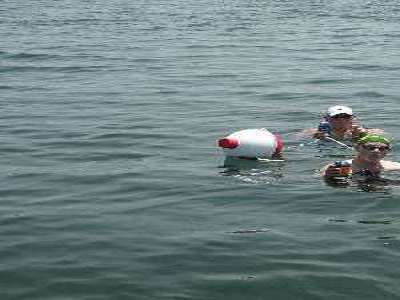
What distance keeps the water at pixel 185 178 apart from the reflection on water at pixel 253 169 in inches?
2.0

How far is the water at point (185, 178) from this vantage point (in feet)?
30.4

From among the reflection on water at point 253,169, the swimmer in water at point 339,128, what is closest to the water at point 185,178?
the reflection on water at point 253,169

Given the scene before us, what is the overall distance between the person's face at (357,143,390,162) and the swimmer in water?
3092 mm

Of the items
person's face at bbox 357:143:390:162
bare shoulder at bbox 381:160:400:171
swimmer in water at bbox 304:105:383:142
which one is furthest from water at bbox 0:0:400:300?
bare shoulder at bbox 381:160:400:171

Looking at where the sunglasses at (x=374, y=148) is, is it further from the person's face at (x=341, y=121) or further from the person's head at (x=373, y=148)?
the person's face at (x=341, y=121)

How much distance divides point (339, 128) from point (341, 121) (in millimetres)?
139

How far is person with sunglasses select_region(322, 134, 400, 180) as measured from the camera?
42.1 feet

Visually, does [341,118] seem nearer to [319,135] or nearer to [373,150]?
[319,135]

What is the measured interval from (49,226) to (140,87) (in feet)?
41.2

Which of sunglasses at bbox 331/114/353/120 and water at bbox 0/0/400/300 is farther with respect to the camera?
sunglasses at bbox 331/114/353/120

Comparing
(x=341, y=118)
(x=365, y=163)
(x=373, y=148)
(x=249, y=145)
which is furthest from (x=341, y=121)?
(x=373, y=148)

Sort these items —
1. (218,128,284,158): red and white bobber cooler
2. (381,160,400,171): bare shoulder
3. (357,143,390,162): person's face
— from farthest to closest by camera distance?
(218,128,284,158): red and white bobber cooler → (381,160,400,171): bare shoulder → (357,143,390,162): person's face

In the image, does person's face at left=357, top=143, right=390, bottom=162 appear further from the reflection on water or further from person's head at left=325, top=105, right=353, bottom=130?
person's head at left=325, top=105, right=353, bottom=130

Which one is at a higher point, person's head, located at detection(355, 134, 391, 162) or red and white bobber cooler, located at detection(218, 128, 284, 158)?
person's head, located at detection(355, 134, 391, 162)
